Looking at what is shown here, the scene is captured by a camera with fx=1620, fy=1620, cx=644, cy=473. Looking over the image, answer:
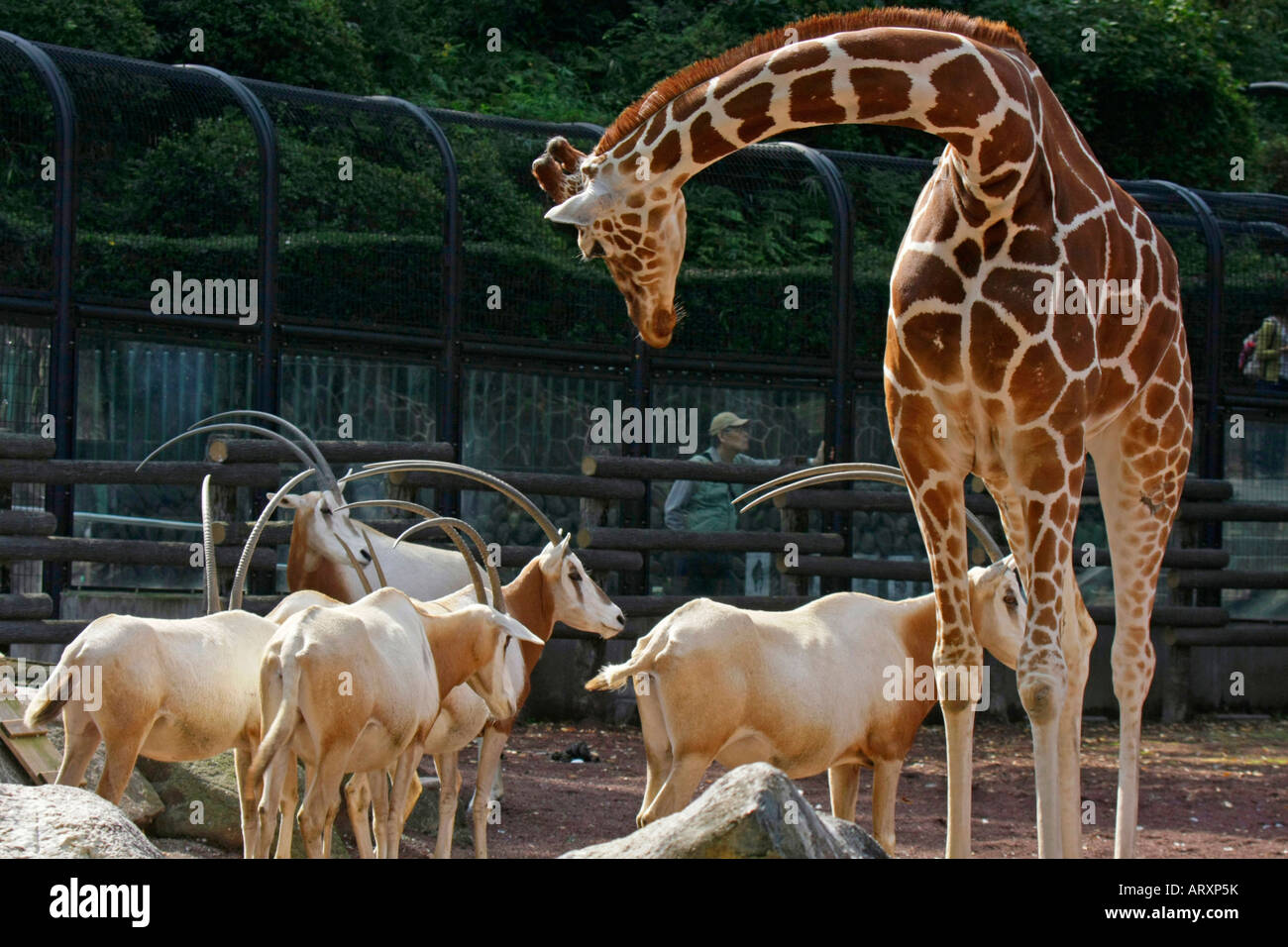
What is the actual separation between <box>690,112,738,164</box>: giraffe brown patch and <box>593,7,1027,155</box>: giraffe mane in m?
0.12

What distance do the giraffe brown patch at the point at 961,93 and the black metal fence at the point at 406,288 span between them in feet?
23.5

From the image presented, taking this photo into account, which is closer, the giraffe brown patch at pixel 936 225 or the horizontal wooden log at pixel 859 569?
the giraffe brown patch at pixel 936 225

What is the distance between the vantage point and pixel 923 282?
A: 4352mm

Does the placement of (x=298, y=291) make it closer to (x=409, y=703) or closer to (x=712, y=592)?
(x=712, y=592)

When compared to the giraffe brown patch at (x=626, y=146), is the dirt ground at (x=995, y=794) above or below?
below

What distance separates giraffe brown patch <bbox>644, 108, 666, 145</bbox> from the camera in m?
3.85

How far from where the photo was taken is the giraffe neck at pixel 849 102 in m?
3.84

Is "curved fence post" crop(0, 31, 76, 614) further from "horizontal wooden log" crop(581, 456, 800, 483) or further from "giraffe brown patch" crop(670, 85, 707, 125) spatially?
"giraffe brown patch" crop(670, 85, 707, 125)

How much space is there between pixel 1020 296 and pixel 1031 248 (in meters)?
0.14

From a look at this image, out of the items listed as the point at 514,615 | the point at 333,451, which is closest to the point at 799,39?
the point at 514,615

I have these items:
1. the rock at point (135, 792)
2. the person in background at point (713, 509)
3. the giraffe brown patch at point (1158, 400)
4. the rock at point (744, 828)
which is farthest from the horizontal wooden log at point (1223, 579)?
the rock at point (744, 828)

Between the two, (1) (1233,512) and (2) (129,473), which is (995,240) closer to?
(2) (129,473)

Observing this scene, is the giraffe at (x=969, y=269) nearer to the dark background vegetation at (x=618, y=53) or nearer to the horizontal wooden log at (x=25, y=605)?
the horizontal wooden log at (x=25, y=605)

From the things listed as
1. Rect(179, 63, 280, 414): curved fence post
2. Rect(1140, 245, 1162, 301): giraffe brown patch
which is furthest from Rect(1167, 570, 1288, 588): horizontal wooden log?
Rect(1140, 245, 1162, 301): giraffe brown patch
